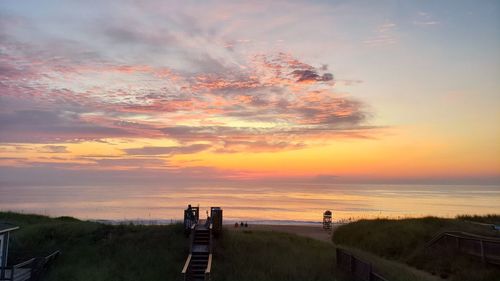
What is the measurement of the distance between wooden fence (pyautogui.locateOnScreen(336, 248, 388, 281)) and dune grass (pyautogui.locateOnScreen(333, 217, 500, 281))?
16.9 ft

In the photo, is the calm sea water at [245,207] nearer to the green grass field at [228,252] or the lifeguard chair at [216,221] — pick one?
the green grass field at [228,252]

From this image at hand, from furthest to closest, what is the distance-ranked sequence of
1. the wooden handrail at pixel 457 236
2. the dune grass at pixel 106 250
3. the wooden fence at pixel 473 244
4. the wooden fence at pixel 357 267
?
the wooden handrail at pixel 457 236, the dune grass at pixel 106 250, the wooden fence at pixel 473 244, the wooden fence at pixel 357 267

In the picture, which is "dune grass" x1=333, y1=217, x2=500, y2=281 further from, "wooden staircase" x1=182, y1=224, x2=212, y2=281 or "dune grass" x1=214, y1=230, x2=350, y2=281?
"wooden staircase" x1=182, y1=224, x2=212, y2=281

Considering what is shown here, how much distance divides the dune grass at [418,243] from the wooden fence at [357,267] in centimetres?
516

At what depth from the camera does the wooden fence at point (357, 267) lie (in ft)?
71.7

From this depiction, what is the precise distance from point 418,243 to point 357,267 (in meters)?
9.87

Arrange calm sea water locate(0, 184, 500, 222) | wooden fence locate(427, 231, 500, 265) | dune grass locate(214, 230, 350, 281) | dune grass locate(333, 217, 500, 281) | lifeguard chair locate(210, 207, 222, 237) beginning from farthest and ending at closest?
calm sea water locate(0, 184, 500, 222)
lifeguard chair locate(210, 207, 222, 237)
dune grass locate(214, 230, 350, 281)
dune grass locate(333, 217, 500, 281)
wooden fence locate(427, 231, 500, 265)

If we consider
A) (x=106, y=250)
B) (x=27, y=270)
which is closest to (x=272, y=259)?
(x=106, y=250)

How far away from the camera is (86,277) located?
24672 mm

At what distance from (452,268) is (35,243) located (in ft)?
87.7

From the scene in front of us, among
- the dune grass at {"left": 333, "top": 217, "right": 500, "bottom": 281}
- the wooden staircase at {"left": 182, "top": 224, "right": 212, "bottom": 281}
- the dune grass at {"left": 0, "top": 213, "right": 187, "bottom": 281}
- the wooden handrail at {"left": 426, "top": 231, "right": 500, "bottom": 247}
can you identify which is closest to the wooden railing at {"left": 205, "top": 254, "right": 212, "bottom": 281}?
the wooden staircase at {"left": 182, "top": 224, "right": 212, "bottom": 281}

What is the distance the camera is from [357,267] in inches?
949

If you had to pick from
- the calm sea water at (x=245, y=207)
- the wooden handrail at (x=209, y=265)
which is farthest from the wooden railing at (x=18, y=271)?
the calm sea water at (x=245, y=207)

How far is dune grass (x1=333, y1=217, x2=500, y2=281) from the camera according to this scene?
24.9 metres
